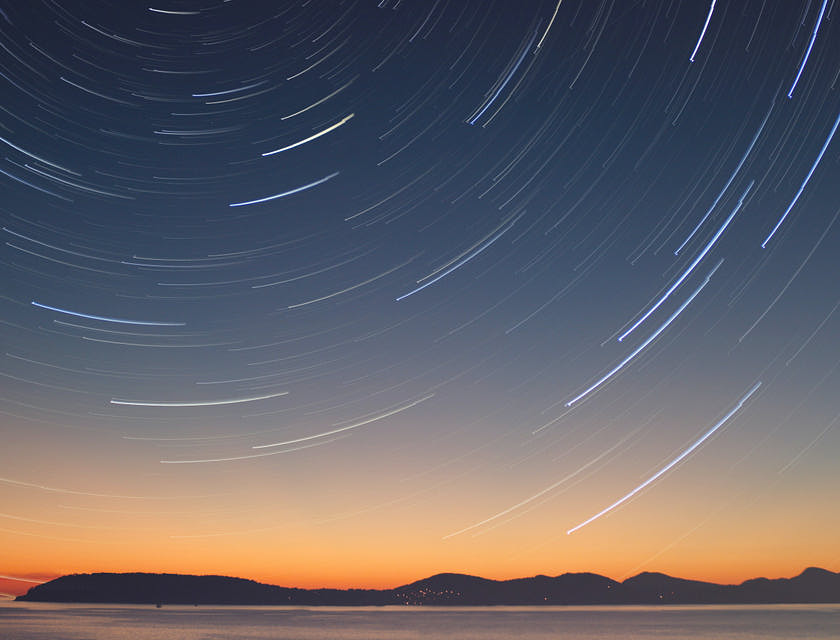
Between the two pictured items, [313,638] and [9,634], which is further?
[313,638]

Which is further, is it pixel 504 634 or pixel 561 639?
pixel 504 634

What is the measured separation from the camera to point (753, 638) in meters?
69.8

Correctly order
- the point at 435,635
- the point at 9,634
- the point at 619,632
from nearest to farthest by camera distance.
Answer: the point at 9,634 → the point at 435,635 → the point at 619,632

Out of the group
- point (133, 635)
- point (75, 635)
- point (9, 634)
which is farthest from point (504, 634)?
point (9, 634)

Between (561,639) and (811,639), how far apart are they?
22.8 meters

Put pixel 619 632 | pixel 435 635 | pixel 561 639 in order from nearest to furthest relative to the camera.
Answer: pixel 561 639, pixel 435 635, pixel 619 632

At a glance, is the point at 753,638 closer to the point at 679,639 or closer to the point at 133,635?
the point at 679,639

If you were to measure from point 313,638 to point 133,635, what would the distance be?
60.0 feet

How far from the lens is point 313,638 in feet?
231

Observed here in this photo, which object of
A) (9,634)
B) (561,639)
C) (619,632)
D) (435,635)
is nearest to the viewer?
(9,634)

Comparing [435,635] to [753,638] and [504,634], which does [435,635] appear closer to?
[504,634]

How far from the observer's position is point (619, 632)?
8200cm

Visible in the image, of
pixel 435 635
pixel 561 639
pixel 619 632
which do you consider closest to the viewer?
pixel 561 639

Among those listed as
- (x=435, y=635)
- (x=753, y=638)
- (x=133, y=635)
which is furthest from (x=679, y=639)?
(x=133, y=635)
